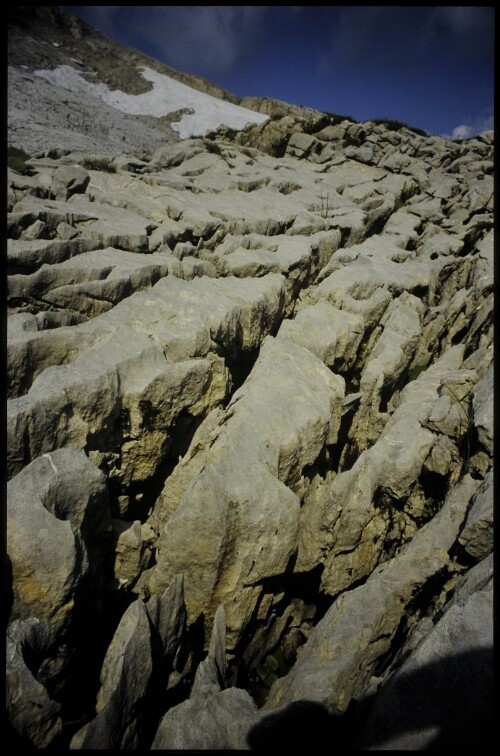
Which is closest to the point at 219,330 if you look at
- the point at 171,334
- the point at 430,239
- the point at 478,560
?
the point at 171,334

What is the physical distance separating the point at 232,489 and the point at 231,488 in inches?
1.0

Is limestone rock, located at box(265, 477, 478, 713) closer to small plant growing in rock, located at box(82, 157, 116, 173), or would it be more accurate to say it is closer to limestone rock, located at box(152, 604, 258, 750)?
limestone rock, located at box(152, 604, 258, 750)

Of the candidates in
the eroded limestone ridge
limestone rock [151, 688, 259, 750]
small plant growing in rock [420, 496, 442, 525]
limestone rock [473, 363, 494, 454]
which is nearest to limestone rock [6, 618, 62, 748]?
the eroded limestone ridge

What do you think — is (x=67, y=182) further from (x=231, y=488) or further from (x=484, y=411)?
(x=484, y=411)

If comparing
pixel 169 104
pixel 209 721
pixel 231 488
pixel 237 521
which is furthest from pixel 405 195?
pixel 169 104

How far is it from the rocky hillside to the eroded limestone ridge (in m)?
0.04

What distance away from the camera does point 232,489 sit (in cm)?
668

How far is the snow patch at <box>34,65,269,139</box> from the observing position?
Result: 53531mm

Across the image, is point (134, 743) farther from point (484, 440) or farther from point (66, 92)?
point (66, 92)

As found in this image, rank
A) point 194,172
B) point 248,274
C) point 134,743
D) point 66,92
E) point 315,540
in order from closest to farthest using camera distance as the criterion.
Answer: point 134,743
point 315,540
point 248,274
point 194,172
point 66,92

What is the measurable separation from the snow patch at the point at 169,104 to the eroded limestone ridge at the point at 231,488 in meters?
48.2

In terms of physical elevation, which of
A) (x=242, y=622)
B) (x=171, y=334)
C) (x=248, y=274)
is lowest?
(x=242, y=622)

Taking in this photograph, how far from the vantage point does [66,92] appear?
50500 millimetres

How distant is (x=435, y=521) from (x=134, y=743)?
18.2 feet
